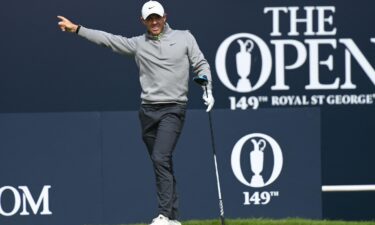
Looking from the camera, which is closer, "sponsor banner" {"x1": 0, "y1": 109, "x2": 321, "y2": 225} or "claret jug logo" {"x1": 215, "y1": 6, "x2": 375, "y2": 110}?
"sponsor banner" {"x1": 0, "y1": 109, "x2": 321, "y2": 225}

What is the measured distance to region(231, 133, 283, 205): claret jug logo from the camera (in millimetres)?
10750

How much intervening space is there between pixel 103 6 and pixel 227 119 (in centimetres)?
149

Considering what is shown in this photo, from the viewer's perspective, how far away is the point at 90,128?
1059 centimetres

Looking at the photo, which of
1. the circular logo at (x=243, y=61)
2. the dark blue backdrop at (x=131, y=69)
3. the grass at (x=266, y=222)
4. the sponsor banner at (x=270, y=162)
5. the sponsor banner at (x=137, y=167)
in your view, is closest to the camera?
the grass at (x=266, y=222)

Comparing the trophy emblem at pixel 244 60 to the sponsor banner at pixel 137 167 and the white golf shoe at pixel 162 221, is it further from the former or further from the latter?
the white golf shoe at pixel 162 221

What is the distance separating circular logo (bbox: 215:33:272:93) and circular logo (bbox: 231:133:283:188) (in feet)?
1.84

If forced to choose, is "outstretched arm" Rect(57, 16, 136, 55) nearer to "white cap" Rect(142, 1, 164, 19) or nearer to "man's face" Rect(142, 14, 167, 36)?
"man's face" Rect(142, 14, 167, 36)

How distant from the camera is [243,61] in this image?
36.9ft

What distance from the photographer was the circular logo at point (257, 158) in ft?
35.3

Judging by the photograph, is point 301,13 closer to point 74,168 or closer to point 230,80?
point 230,80

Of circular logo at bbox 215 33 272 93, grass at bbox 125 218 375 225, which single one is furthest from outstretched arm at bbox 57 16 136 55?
circular logo at bbox 215 33 272 93

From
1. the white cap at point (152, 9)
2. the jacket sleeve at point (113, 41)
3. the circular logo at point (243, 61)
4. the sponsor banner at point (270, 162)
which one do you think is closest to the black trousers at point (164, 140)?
the jacket sleeve at point (113, 41)

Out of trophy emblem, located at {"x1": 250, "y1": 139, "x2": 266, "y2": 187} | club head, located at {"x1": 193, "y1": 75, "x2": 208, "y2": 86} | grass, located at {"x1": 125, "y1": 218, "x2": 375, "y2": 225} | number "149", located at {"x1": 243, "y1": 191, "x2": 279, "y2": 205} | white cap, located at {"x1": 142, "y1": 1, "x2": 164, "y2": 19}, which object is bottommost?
grass, located at {"x1": 125, "y1": 218, "x2": 375, "y2": 225}

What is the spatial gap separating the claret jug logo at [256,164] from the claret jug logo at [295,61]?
1.54 feet
